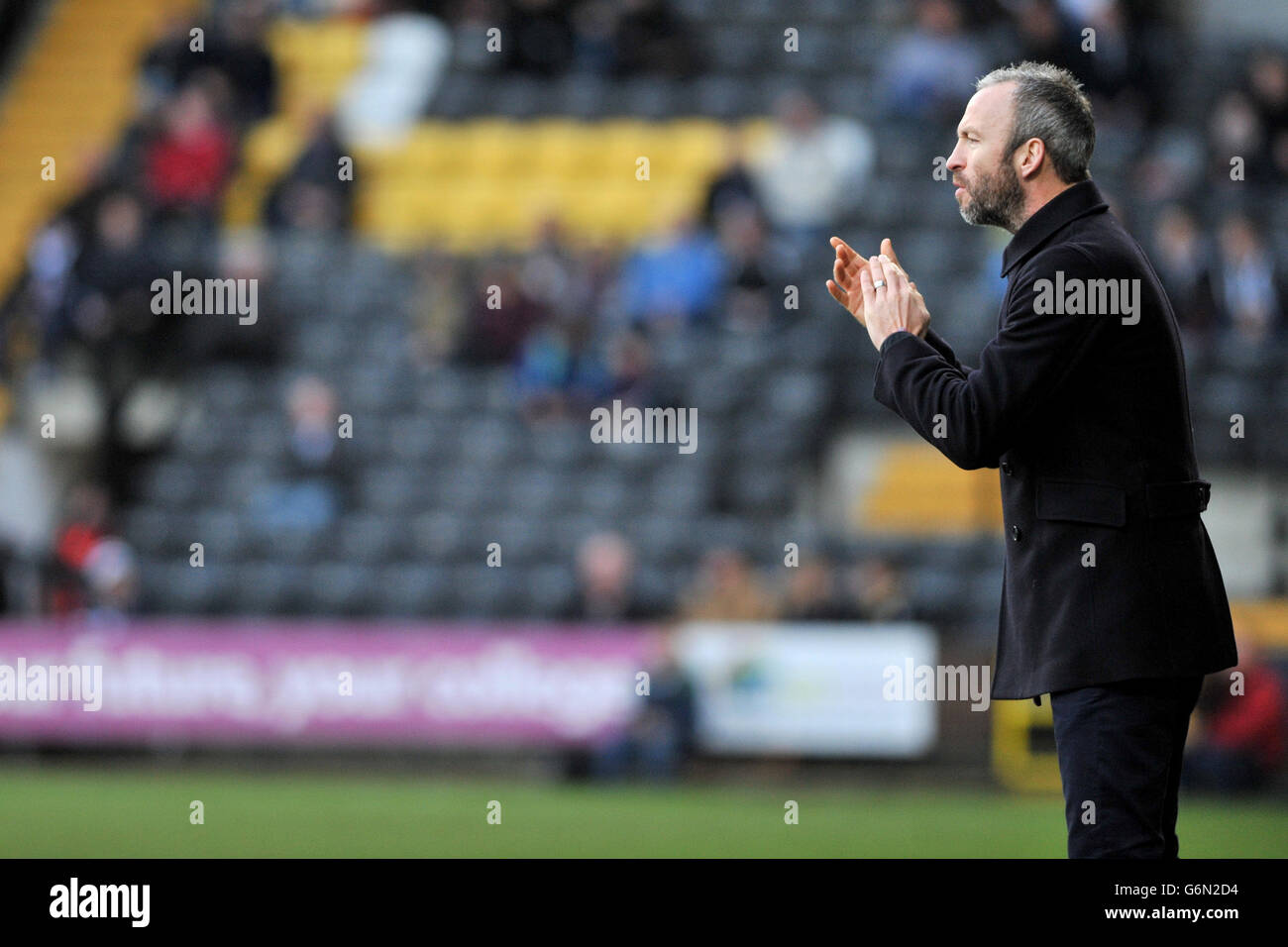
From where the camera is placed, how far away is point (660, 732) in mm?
12516

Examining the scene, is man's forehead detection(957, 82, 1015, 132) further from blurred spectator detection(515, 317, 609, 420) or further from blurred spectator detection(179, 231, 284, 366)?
blurred spectator detection(179, 231, 284, 366)

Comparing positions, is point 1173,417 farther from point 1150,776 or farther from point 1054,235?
point 1150,776

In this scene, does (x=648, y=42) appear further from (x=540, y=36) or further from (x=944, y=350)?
(x=944, y=350)

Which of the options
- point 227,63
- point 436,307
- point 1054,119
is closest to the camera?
point 1054,119

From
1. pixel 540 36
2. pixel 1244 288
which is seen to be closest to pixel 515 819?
pixel 1244 288

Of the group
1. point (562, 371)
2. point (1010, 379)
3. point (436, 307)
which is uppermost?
point (436, 307)

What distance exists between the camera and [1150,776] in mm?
3891

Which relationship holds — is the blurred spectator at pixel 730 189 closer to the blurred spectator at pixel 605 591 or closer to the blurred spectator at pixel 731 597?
the blurred spectator at pixel 605 591

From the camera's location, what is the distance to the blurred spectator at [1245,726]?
11.7m

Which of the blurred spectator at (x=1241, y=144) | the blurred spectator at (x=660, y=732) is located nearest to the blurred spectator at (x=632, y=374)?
the blurred spectator at (x=660, y=732)

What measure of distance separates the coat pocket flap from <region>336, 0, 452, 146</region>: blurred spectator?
1433 centimetres

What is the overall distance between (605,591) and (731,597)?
845 millimetres
